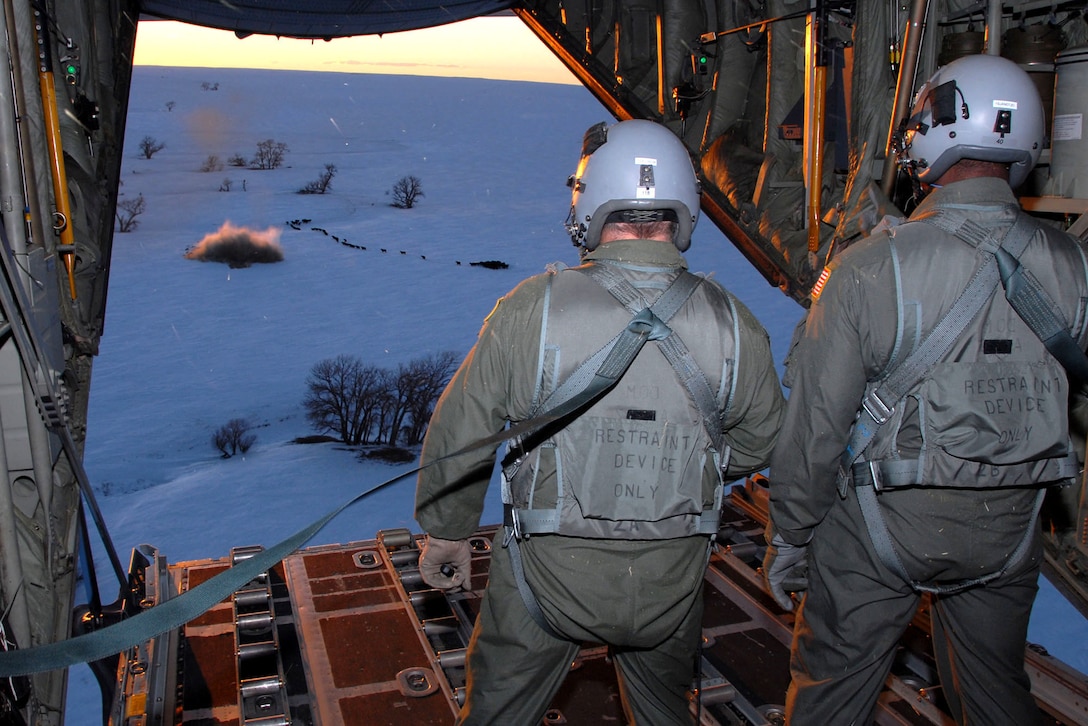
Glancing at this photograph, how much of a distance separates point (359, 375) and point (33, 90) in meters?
18.2

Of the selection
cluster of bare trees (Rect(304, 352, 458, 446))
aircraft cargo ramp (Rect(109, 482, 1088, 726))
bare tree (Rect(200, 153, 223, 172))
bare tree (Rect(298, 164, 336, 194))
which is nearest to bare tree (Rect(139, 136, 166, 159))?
Answer: bare tree (Rect(200, 153, 223, 172))

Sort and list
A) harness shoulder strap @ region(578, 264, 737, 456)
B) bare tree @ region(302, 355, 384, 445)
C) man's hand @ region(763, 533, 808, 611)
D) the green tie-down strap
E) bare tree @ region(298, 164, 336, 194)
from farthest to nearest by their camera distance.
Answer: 1. bare tree @ region(298, 164, 336, 194)
2. bare tree @ region(302, 355, 384, 445)
3. man's hand @ region(763, 533, 808, 611)
4. harness shoulder strap @ region(578, 264, 737, 456)
5. the green tie-down strap

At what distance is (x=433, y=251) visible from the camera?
32.4 m

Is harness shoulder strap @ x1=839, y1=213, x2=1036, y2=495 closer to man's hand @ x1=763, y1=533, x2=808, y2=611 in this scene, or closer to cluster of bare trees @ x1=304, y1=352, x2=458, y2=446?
man's hand @ x1=763, y1=533, x2=808, y2=611

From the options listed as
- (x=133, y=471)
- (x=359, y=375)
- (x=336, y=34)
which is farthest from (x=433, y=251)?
(x=336, y=34)

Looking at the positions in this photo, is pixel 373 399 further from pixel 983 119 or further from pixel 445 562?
pixel 983 119

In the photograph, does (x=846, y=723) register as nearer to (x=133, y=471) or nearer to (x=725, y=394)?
(x=725, y=394)

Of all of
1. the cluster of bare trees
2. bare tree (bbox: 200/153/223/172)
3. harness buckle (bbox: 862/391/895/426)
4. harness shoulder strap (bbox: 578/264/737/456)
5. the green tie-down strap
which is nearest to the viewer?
the green tie-down strap

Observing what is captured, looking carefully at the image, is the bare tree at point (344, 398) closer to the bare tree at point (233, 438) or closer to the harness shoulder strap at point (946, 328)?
the bare tree at point (233, 438)

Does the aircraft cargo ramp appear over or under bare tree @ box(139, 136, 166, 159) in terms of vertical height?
under

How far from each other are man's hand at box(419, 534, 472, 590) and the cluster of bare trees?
1495 centimetres

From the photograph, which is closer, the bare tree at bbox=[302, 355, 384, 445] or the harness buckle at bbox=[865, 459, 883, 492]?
the harness buckle at bbox=[865, 459, 883, 492]

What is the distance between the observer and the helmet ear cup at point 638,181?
2416mm

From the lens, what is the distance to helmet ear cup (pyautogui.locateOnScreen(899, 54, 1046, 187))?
2596 millimetres
